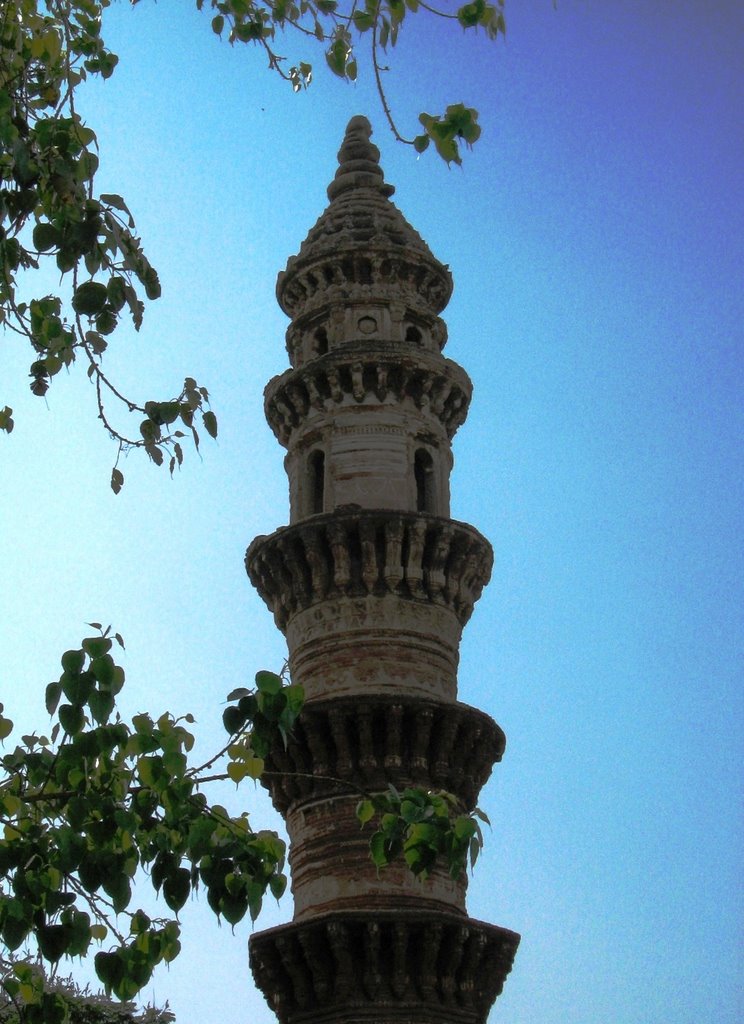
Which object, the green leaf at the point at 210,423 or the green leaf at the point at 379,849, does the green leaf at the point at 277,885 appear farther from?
the green leaf at the point at 210,423

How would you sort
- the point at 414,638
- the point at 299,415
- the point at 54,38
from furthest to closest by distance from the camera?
the point at 299,415
the point at 414,638
the point at 54,38

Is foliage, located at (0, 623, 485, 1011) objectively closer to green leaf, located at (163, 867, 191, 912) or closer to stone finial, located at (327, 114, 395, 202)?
green leaf, located at (163, 867, 191, 912)

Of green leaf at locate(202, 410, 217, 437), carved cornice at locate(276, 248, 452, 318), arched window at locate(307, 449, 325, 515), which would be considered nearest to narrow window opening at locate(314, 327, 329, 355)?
carved cornice at locate(276, 248, 452, 318)

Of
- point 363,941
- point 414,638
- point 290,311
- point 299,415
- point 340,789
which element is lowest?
point 363,941

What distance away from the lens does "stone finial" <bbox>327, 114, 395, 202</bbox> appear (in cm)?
3072

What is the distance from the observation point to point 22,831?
23.8 feet

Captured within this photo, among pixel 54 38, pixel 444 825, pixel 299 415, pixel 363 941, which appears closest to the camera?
pixel 444 825

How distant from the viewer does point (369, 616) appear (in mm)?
23219

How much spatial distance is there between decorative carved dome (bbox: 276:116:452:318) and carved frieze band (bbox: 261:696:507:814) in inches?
329

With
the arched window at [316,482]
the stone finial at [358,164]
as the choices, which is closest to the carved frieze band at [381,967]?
the arched window at [316,482]

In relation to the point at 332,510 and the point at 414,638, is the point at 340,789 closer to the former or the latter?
the point at 414,638

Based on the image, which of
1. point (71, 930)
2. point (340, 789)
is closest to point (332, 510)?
point (340, 789)

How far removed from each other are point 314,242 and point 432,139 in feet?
65.9

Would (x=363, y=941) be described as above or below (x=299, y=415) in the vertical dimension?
below
